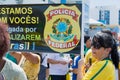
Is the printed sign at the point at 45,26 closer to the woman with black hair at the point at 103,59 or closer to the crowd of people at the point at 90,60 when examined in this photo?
the crowd of people at the point at 90,60

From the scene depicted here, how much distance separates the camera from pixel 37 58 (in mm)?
4066

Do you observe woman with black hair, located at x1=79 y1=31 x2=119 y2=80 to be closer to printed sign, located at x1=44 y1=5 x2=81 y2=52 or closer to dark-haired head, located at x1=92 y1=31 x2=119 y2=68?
dark-haired head, located at x1=92 y1=31 x2=119 y2=68

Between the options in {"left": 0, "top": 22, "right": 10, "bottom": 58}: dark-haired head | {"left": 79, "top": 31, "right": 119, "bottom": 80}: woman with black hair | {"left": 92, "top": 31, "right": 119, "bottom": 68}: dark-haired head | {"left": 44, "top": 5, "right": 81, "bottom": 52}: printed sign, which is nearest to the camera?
{"left": 0, "top": 22, "right": 10, "bottom": 58}: dark-haired head

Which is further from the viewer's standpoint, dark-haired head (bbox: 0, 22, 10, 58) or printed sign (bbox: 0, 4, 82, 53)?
printed sign (bbox: 0, 4, 82, 53)

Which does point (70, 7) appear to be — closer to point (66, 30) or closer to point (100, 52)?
point (66, 30)

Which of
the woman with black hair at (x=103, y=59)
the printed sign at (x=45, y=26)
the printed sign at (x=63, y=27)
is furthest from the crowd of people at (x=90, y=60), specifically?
the printed sign at (x=63, y=27)

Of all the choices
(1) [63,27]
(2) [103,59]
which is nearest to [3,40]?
(2) [103,59]

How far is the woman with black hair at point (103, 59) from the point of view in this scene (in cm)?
274

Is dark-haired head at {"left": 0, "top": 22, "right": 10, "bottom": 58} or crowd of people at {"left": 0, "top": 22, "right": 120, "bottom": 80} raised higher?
dark-haired head at {"left": 0, "top": 22, "right": 10, "bottom": 58}

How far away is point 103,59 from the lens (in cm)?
284

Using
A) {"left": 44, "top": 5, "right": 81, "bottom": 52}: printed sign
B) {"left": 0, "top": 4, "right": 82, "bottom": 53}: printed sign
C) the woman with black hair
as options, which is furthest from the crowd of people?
{"left": 44, "top": 5, "right": 81, "bottom": 52}: printed sign

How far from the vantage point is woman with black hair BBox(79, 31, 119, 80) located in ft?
8.98

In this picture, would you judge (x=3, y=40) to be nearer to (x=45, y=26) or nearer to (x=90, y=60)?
(x=45, y=26)

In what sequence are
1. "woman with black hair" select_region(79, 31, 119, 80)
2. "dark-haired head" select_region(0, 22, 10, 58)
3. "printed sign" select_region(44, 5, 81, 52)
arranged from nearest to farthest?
"dark-haired head" select_region(0, 22, 10, 58), "woman with black hair" select_region(79, 31, 119, 80), "printed sign" select_region(44, 5, 81, 52)
